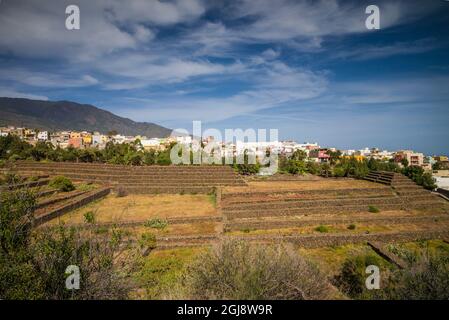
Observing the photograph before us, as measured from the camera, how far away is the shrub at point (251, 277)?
20.8ft

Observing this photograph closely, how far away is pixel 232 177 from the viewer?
35875 mm

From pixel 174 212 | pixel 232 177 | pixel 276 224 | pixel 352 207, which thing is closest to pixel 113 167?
pixel 232 177

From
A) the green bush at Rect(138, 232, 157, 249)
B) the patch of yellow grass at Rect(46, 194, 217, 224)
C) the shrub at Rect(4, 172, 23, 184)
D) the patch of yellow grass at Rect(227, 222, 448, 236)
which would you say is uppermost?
the shrub at Rect(4, 172, 23, 184)

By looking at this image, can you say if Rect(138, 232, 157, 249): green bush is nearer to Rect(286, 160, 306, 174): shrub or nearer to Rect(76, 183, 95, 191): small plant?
Rect(76, 183, 95, 191): small plant

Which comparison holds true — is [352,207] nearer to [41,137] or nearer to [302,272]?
[302,272]

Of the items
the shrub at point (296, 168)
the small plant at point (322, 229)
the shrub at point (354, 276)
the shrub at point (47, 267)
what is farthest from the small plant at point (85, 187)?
the shrub at point (296, 168)

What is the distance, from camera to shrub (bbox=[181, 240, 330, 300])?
20.8ft

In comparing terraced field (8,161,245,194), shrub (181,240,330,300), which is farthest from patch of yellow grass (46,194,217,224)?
shrub (181,240,330,300)

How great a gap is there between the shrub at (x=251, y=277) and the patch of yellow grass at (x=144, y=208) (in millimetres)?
13148

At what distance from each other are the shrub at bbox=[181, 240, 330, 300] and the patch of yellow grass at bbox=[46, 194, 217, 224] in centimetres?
1315

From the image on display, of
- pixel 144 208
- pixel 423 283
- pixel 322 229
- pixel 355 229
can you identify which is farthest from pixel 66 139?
pixel 423 283

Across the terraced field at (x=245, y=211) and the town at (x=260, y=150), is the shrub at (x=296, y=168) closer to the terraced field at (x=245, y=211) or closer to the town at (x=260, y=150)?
the town at (x=260, y=150)
